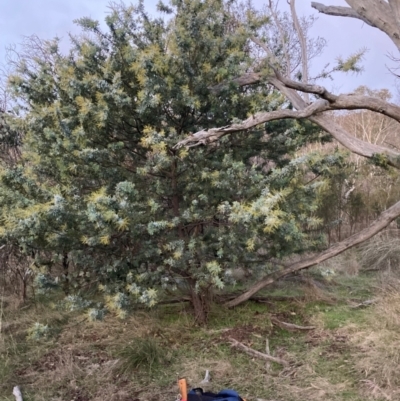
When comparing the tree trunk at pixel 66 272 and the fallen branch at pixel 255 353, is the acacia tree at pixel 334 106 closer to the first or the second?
the fallen branch at pixel 255 353

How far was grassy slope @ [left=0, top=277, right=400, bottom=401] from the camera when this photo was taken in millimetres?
4000

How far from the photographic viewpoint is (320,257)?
5.66 m

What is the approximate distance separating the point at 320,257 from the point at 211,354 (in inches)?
75.8

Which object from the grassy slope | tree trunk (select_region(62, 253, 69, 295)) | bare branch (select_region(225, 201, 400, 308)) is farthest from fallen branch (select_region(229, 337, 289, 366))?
tree trunk (select_region(62, 253, 69, 295))

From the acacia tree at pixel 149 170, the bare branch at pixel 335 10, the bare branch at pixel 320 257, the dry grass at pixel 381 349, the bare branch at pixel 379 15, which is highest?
the bare branch at pixel 335 10

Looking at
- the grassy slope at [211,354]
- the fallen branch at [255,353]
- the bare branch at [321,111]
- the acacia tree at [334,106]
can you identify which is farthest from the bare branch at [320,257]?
the fallen branch at [255,353]

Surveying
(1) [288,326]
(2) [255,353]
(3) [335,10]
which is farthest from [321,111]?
(2) [255,353]

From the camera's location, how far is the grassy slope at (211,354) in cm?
400

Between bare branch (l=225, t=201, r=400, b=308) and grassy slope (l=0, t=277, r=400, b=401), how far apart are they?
0.97 ft

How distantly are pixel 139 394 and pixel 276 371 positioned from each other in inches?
53.0

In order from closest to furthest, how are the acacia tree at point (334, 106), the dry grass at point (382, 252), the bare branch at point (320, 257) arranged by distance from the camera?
the acacia tree at point (334, 106), the bare branch at point (320, 257), the dry grass at point (382, 252)

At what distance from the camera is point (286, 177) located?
4.50 m

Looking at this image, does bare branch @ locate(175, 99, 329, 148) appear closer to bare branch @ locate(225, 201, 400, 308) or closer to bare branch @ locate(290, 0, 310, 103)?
bare branch @ locate(290, 0, 310, 103)

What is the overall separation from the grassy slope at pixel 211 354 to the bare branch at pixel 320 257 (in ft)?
0.97
